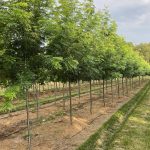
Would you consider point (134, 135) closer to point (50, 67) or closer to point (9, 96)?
point (50, 67)

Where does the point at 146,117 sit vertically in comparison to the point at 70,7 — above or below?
below

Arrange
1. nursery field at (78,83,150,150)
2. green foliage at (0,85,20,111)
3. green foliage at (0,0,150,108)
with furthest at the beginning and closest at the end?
nursery field at (78,83,150,150)
green foliage at (0,0,150,108)
green foliage at (0,85,20,111)

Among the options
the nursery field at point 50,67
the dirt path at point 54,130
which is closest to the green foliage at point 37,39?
the nursery field at point 50,67

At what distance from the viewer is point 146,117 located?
17.8 metres

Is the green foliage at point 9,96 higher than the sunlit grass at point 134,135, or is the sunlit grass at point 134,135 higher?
the green foliage at point 9,96

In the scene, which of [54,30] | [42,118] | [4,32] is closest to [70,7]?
[54,30]

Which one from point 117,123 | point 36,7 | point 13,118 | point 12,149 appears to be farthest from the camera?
point 13,118

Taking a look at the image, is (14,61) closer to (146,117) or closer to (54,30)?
(54,30)

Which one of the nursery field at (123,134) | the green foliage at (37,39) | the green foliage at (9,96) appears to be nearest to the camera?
the green foliage at (9,96)

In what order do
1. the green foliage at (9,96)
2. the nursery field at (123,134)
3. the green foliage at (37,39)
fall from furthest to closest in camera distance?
the nursery field at (123,134) → the green foliage at (37,39) → the green foliage at (9,96)

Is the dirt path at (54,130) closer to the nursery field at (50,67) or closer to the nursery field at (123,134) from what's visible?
the nursery field at (50,67)

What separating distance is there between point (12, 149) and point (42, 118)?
585 centimetres

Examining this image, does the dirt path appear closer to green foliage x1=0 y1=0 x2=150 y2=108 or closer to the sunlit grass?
the sunlit grass

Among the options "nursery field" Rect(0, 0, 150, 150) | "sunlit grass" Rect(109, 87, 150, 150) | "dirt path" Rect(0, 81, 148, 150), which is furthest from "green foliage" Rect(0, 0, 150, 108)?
"sunlit grass" Rect(109, 87, 150, 150)
